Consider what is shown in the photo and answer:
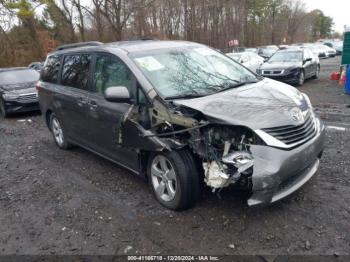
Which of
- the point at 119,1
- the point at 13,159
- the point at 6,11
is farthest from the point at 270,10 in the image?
the point at 13,159

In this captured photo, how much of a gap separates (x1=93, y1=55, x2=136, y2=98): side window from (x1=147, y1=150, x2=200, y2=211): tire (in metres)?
0.87

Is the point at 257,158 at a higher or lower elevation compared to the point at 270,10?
lower

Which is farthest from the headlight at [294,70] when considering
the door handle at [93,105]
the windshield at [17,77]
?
the door handle at [93,105]

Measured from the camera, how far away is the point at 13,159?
588cm

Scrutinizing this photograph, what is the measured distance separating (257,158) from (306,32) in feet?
261

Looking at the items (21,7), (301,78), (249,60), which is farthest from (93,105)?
(21,7)

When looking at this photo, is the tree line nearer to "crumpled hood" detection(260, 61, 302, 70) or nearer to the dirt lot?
"crumpled hood" detection(260, 61, 302, 70)

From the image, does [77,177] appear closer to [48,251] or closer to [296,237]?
[48,251]

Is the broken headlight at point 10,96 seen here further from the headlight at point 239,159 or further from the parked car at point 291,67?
the parked car at point 291,67

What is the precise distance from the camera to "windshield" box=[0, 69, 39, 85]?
34.5 feet

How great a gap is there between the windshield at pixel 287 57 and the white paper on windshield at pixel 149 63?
406 inches

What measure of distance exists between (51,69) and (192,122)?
152 inches

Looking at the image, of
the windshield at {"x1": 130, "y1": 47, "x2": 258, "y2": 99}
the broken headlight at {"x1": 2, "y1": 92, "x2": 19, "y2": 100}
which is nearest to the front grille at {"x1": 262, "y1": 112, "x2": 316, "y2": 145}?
the windshield at {"x1": 130, "y1": 47, "x2": 258, "y2": 99}

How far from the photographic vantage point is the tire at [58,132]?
5.82 meters
